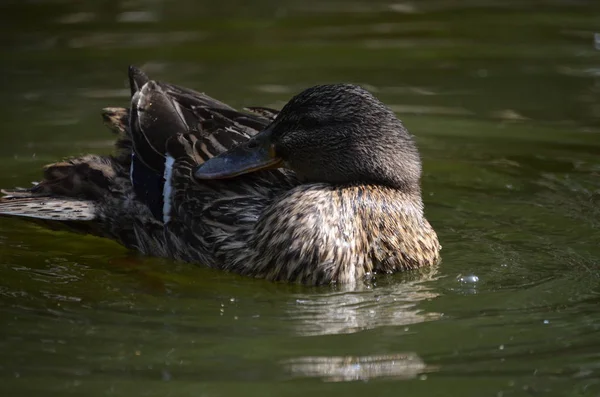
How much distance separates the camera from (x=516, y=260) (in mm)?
6941

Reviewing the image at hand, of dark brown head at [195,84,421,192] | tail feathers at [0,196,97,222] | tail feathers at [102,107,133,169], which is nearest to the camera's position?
dark brown head at [195,84,421,192]

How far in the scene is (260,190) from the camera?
23.5 ft

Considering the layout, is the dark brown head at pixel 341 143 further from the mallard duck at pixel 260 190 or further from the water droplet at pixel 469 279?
the water droplet at pixel 469 279

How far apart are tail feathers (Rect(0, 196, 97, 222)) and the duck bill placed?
0.84 meters

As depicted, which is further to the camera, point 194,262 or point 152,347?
point 194,262

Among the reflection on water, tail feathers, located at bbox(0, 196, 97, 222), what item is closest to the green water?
the reflection on water

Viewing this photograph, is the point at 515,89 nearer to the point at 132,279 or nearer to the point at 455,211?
the point at 455,211

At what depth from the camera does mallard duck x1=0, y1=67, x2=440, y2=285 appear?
667 centimetres

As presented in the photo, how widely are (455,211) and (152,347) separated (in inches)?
122

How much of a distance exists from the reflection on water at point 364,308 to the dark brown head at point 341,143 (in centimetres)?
70

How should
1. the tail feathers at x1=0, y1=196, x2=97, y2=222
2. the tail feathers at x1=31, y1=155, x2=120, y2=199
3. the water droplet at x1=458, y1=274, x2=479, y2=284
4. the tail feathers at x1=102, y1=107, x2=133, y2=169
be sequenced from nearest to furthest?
the water droplet at x1=458, y1=274, x2=479, y2=284 < the tail feathers at x1=0, y1=196, x2=97, y2=222 < the tail feathers at x1=31, y1=155, x2=120, y2=199 < the tail feathers at x1=102, y1=107, x2=133, y2=169


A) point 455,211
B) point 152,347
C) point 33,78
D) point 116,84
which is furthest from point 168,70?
point 152,347

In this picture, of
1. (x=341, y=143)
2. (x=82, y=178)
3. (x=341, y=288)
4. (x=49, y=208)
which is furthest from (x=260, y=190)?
(x=49, y=208)

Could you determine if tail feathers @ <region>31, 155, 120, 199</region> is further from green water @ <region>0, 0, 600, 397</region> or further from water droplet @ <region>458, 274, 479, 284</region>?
water droplet @ <region>458, 274, 479, 284</region>
